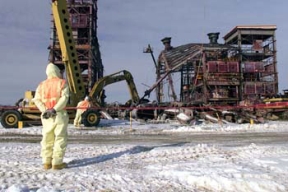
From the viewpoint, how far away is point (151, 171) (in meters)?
6.72

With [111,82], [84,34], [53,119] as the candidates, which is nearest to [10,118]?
[111,82]

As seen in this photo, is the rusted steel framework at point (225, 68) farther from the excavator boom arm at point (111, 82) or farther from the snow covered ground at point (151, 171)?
the snow covered ground at point (151, 171)

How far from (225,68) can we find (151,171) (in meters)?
46.5

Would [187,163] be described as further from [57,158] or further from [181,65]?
[181,65]

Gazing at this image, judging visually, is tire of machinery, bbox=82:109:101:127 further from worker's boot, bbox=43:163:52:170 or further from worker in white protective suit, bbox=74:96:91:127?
worker's boot, bbox=43:163:52:170

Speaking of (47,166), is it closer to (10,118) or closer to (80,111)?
(80,111)

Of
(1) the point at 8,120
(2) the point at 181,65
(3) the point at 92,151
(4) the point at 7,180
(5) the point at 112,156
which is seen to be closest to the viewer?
(4) the point at 7,180

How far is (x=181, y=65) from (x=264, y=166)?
44.5 m

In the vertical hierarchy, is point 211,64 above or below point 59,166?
above

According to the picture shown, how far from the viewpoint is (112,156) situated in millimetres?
8453

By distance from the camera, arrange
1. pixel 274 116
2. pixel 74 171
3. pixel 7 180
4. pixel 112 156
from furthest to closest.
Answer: pixel 274 116 → pixel 112 156 → pixel 74 171 → pixel 7 180

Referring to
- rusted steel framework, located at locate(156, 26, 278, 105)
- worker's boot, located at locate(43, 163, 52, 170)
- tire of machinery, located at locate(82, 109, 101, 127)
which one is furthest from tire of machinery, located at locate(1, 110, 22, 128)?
rusted steel framework, located at locate(156, 26, 278, 105)

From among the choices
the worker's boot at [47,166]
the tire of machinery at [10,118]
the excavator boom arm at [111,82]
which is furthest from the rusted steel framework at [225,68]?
the worker's boot at [47,166]

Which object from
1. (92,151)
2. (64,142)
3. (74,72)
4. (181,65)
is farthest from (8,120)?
(181,65)
